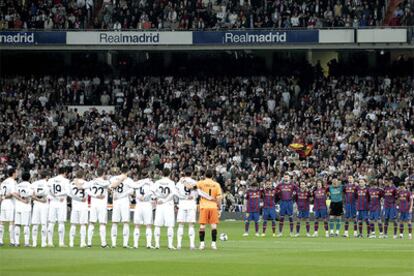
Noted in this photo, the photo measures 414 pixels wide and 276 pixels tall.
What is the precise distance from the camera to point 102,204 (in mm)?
32875

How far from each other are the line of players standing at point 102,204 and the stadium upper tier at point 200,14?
91.2 feet

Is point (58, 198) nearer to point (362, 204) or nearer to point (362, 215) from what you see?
point (362, 204)

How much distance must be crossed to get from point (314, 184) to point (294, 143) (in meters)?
11.7

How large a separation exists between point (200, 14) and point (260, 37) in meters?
3.86

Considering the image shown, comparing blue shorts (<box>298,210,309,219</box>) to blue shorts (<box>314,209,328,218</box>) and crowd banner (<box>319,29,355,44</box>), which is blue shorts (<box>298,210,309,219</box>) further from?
crowd banner (<box>319,29,355,44</box>)

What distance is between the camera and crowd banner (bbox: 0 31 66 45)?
61.4m

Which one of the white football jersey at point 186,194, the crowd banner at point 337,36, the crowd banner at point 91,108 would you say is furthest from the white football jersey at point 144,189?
the crowd banner at point 91,108

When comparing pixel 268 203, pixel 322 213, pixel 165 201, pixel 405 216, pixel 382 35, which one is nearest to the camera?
pixel 165 201

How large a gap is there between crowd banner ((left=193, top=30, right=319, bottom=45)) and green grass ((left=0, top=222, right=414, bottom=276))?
959 inches

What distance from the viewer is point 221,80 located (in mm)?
62281

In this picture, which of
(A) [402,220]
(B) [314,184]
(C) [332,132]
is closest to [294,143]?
(C) [332,132]

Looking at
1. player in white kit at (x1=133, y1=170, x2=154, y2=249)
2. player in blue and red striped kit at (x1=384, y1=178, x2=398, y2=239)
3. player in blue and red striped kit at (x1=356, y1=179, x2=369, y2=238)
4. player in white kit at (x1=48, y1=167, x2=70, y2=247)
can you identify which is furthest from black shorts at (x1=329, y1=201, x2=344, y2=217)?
player in white kit at (x1=48, y1=167, x2=70, y2=247)

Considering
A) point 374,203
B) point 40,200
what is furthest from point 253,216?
point 40,200

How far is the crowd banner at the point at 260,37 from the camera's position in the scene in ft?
193
